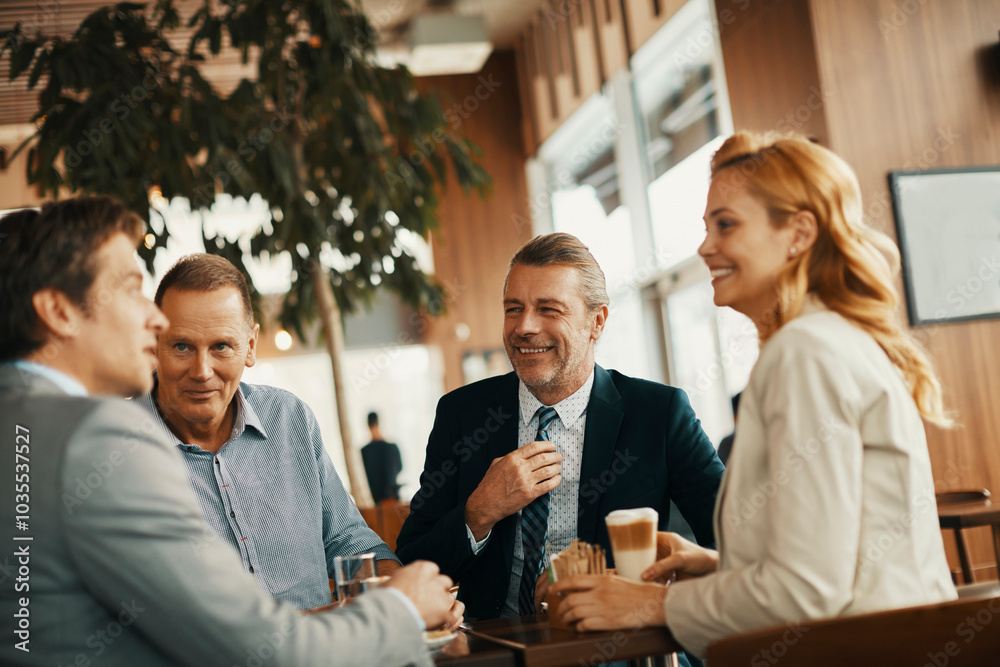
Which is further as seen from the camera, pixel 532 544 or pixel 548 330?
pixel 548 330

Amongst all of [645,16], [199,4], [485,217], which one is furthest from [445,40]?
[485,217]

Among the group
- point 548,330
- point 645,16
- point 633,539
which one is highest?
point 645,16

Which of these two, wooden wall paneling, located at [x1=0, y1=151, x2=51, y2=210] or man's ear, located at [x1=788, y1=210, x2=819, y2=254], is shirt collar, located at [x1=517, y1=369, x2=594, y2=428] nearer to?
man's ear, located at [x1=788, y1=210, x2=819, y2=254]

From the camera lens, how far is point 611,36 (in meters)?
7.79

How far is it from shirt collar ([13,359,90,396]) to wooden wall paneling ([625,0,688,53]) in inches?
241

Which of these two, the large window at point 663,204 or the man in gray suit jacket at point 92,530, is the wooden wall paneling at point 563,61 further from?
the man in gray suit jacket at point 92,530

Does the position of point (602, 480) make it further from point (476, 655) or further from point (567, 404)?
point (476, 655)

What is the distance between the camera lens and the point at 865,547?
1.21 m

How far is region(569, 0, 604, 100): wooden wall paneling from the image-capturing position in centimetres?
806

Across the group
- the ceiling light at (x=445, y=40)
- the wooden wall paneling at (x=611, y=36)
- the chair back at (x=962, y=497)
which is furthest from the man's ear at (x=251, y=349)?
the wooden wall paneling at (x=611, y=36)

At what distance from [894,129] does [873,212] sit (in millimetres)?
465

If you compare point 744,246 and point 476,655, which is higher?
point 744,246

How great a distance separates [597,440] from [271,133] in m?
2.74

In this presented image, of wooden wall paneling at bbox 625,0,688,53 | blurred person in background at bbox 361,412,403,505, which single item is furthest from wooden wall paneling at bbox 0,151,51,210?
wooden wall paneling at bbox 625,0,688,53
